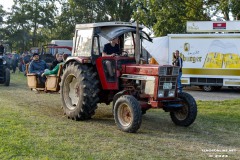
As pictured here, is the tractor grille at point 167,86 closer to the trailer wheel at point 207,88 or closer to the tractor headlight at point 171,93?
the tractor headlight at point 171,93

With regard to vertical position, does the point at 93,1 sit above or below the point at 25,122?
above

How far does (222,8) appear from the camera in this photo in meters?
23.1

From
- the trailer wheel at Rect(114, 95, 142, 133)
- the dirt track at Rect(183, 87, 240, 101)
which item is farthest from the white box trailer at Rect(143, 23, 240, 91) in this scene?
the trailer wheel at Rect(114, 95, 142, 133)

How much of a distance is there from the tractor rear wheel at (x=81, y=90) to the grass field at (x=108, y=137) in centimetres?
23

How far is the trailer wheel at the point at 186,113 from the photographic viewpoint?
8.59 meters

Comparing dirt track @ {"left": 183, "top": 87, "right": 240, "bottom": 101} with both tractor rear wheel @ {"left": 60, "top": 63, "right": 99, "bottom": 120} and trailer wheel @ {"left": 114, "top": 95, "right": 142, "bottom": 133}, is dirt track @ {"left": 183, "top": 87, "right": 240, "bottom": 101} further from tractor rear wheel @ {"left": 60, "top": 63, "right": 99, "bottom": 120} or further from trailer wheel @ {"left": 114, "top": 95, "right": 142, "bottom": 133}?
trailer wheel @ {"left": 114, "top": 95, "right": 142, "bottom": 133}

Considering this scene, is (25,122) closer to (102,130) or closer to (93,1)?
(102,130)

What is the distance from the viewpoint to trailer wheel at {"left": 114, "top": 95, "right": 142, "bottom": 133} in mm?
7742

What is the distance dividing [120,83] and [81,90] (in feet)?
2.93

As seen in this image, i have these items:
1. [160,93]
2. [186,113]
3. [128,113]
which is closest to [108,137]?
[128,113]

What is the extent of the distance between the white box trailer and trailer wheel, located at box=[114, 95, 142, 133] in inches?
380

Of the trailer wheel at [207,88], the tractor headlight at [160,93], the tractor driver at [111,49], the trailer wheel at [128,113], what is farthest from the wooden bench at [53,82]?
the trailer wheel at [207,88]

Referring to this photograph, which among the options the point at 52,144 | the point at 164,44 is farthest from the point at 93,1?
the point at 52,144

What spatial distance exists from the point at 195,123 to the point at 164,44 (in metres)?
10.6
